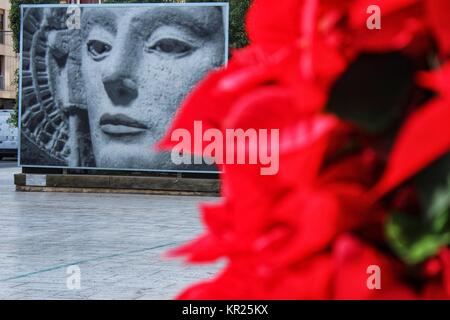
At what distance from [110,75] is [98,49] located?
559 mm

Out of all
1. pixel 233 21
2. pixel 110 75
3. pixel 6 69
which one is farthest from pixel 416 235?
pixel 6 69

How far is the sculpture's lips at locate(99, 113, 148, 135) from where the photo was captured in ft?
54.9

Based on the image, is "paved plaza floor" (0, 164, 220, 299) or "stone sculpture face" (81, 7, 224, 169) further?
"stone sculpture face" (81, 7, 224, 169)

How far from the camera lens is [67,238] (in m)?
9.71

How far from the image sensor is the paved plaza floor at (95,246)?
6465 millimetres

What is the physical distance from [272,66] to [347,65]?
74 mm

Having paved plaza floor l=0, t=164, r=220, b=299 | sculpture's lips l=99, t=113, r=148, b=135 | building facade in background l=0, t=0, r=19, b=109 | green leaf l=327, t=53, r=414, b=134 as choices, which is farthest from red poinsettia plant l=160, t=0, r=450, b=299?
building facade in background l=0, t=0, r=19, b=109

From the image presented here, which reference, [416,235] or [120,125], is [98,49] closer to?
[120,125]

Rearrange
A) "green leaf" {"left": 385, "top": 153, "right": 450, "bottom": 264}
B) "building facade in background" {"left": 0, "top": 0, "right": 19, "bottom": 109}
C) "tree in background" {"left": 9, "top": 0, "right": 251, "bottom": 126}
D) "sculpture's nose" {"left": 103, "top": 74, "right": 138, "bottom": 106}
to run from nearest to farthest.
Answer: "green leaf" {"left": 385, "top": 153, "right": 450, "bottom": 264}, "sculpture's nose" {"left": 103, "top": 74, "right": 138, "bottom": 106}, "tree in background" {"left": 9, "top": 0, "right": 251, "bottom": 126}, "building facade in background" {"left": 0, "top": 0, "right": 19, "bottom": 109}

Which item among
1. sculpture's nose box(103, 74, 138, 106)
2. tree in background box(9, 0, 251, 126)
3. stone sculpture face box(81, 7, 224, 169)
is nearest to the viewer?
stone sculpture face box(81, 7, 224, 169)

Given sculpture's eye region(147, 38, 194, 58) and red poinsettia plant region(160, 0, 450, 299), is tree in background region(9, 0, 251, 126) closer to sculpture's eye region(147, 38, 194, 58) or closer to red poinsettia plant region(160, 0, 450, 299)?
sculpture's eye region(147, 38, 194, 58)

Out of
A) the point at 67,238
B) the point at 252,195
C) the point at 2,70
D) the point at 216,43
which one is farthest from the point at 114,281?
the point at 2,70

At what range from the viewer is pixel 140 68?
16.5 m

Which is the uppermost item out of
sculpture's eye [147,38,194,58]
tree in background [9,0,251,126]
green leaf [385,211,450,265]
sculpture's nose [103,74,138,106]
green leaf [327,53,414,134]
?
tree in background [9,0,251,126]
